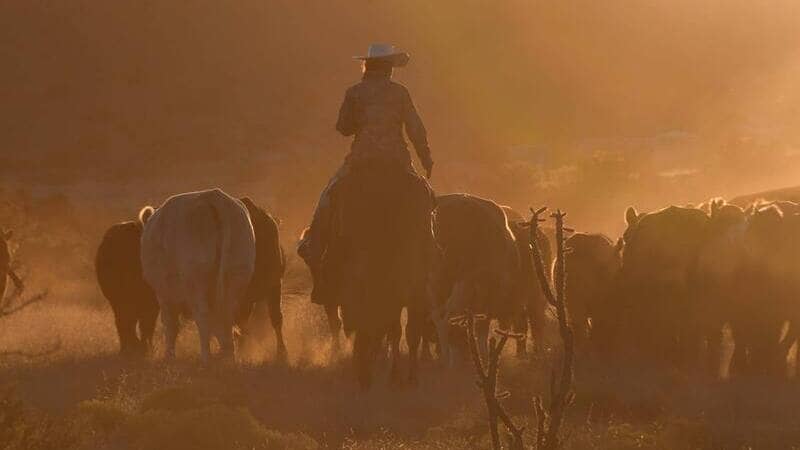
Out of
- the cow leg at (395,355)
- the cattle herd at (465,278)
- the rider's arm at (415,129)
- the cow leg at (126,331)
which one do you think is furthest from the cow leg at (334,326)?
the rider's arm at (415,129)

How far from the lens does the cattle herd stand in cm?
1093

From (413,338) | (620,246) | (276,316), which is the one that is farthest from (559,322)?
(620,246)

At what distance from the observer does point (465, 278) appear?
13.0 m

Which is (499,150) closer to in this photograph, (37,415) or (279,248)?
(279,248)

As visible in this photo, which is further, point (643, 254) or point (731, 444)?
point (643, 254)

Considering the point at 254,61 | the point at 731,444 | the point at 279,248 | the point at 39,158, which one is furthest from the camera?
the point at 254,61

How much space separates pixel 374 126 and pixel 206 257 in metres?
2.67

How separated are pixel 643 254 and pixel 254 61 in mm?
111287

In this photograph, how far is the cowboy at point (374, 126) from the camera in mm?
10953

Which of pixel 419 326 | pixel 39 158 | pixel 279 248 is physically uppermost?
pixel 39 158

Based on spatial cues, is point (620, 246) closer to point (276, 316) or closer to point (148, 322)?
point (276, 316)

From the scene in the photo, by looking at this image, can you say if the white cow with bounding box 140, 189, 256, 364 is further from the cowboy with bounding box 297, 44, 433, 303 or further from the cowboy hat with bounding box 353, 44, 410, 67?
the cowboy hat with bounding box 353, 44, 410, 67

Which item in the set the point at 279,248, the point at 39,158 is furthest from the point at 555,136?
the point at 279,248

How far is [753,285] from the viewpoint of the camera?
522 inches
